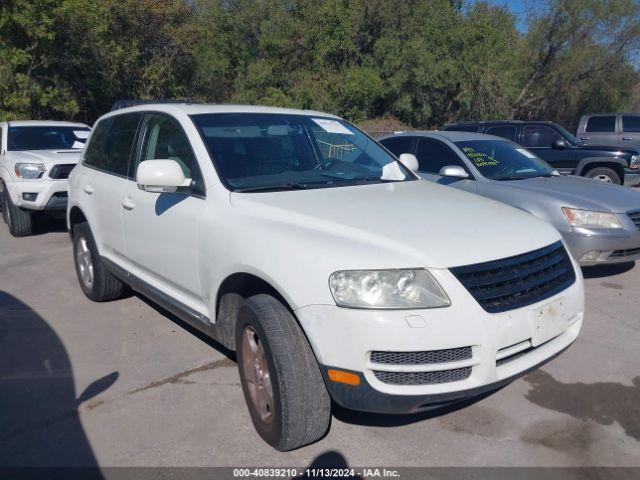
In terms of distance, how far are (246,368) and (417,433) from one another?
3.36 feet

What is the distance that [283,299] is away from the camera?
2938mm

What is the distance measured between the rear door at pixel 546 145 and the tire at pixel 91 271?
→ 8088 millimetres

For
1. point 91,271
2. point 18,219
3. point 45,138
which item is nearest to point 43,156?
point 18,219

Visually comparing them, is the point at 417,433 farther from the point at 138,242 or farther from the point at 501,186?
the point at 501,186

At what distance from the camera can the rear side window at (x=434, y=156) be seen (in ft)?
23.0

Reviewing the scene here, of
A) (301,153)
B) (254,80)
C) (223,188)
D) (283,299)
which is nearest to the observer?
(283,299)

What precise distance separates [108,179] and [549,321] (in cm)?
351

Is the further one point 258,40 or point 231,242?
point 258,40

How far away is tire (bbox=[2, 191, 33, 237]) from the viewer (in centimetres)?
823

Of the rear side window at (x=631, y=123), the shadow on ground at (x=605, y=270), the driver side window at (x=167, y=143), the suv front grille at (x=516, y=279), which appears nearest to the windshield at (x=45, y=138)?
the driver side window at (x=167, y=143)

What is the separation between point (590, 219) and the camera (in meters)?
5.77

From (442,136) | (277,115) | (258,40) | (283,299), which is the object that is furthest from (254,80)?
(283,299)

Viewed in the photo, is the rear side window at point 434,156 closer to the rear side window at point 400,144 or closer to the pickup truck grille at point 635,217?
the rear side window at point 400,144

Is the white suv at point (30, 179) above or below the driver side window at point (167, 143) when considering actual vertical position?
below
